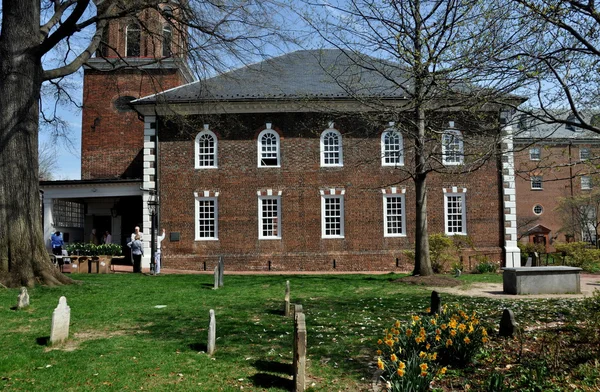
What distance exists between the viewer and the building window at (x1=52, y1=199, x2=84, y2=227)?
2882 centimetres

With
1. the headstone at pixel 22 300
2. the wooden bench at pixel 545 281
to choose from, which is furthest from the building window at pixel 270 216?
the headstone at pixel 22 300

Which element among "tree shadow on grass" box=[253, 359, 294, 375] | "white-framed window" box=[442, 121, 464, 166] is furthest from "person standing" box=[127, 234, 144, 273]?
"tree shadow on grass" box=[253, 359, 294, 375]

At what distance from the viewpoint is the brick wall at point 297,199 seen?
24516mm

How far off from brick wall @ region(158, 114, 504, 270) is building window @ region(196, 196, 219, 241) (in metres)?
0.32

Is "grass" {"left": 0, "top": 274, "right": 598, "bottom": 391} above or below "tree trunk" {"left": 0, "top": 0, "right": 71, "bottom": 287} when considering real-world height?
below

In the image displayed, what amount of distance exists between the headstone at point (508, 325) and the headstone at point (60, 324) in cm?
696

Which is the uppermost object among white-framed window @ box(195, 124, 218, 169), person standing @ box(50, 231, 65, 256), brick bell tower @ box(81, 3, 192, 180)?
brick bell tower @ box(81, 3, 192, 180)

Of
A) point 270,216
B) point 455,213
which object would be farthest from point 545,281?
point 270,216

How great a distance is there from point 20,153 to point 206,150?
12.0 meters

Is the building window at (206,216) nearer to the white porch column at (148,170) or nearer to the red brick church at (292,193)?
the red brick church at (292,193)

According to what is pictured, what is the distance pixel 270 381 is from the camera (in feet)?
21.3

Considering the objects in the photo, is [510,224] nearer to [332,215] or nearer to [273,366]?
[332,215]

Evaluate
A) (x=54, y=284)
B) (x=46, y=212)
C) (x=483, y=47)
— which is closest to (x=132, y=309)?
(x=54, y=284)

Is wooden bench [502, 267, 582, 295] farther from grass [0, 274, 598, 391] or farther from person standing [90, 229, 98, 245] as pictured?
person standing [90, 229, 98, 245]
